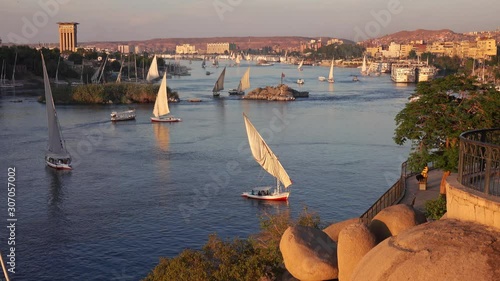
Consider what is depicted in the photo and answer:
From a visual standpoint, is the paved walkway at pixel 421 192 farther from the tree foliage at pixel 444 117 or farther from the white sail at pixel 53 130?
the white sail at pixel 53 130

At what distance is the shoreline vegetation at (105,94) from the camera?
6600 centimetres

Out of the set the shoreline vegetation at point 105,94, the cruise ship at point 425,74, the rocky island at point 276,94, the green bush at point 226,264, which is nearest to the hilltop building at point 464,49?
the cruise ship at point 425,74

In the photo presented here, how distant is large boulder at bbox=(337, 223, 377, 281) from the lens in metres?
7.14

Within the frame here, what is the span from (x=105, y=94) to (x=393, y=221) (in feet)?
206

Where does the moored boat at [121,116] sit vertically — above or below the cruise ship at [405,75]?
below

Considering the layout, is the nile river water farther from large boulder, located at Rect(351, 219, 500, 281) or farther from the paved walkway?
large boulder, located at Rect(351, 219, 500, 281)

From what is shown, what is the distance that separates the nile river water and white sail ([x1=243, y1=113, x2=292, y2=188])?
3.60 ft

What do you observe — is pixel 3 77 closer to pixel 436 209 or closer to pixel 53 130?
pixel 53 130

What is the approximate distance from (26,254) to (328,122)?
33.5 metres

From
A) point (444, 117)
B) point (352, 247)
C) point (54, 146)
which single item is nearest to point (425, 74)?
point (54, 146)

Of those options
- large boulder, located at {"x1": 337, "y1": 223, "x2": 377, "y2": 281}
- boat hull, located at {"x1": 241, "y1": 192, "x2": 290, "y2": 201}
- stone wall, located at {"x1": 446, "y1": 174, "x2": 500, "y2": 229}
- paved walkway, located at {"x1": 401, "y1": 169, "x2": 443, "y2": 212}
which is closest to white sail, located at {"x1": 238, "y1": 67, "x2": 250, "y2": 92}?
boat hull, located at {"x1": 241, "y1": 192, "x2": 290, "y2": 201}

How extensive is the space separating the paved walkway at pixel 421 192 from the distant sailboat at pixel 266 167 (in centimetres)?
587

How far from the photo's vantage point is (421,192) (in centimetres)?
1917

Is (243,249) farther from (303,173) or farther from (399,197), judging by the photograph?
(303,173)
